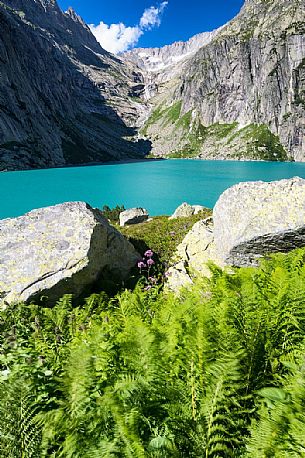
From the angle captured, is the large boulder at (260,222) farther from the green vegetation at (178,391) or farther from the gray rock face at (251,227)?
the green vegetation at (178,391)

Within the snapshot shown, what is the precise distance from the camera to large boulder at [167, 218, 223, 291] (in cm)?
1006

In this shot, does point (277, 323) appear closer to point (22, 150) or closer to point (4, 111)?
point (22, 150)

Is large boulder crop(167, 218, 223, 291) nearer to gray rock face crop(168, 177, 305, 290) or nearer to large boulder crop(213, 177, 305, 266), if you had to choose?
gray rock face crop(168, 177, 305, 290)

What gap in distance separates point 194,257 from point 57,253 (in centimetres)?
485

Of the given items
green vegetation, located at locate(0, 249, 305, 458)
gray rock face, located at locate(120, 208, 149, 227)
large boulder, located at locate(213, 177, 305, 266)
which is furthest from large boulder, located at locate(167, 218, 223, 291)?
gray rock face, located at locate(120, 208, 149, 227)

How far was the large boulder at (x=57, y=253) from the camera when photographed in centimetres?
877

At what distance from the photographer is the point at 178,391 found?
8.53 feet

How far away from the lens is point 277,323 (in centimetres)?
343

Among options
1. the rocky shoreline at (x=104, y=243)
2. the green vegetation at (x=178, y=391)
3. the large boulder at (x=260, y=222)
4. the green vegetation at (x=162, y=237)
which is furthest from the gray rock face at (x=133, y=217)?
the green vegetation at (x=178, y=391)

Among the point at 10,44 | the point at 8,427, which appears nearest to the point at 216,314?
the point at 8,427

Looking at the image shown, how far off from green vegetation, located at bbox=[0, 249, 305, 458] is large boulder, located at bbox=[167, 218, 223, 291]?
610cm

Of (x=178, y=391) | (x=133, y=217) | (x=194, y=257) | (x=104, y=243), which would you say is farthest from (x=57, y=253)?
(x=133, y=217)

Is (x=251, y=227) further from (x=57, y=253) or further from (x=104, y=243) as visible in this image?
(x=57, y=253)

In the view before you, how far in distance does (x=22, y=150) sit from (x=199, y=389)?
162753 millimetres
